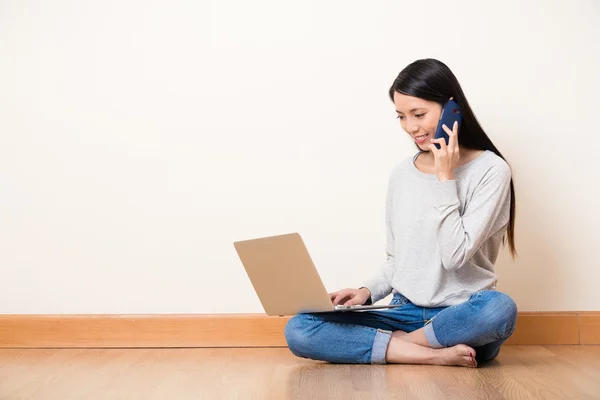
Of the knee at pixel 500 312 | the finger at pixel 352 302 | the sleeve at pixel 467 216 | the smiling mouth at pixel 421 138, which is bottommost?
the knee at pixel 500 312

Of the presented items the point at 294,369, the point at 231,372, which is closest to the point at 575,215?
the point at 294,369

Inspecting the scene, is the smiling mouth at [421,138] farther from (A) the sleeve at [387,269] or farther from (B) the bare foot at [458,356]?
(B) the bare foot at [458,356]

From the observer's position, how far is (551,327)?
232 cm

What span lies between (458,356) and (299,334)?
1.36 feet

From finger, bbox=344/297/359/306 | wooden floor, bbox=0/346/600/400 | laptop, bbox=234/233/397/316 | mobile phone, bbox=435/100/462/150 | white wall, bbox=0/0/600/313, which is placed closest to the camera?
wooden floor, bbox=0/346/600/400

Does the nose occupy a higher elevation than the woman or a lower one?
higher

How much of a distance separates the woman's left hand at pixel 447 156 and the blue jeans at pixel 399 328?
1.01 feet

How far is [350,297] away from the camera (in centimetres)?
208

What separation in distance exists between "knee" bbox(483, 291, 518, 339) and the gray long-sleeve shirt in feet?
0.33

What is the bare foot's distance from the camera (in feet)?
6.07

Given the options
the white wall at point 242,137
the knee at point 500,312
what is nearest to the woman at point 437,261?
the knee at point 500,312

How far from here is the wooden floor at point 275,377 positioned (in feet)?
5.27

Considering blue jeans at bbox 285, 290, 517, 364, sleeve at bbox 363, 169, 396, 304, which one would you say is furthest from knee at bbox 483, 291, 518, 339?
sleeve at bbox 363, 169, 396, 304

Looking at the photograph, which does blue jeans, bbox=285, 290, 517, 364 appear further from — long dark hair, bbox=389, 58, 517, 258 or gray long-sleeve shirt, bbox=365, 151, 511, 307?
long dark hair, bbox=389, 58, 517, 258
